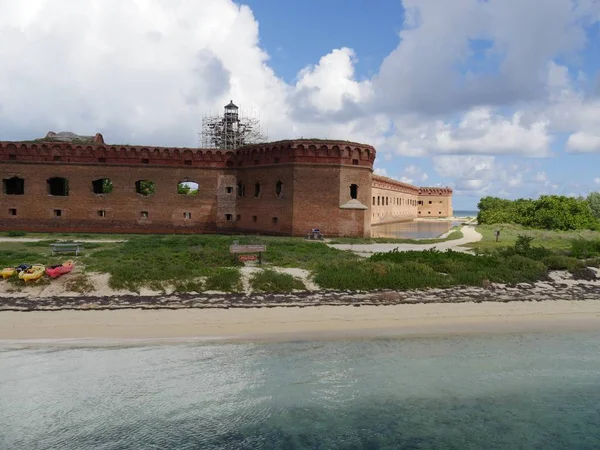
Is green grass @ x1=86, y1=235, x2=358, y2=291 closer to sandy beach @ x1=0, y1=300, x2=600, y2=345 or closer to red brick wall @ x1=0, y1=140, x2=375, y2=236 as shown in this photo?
sandy beach @ x1=0, y1=300, x2=600, y2=345

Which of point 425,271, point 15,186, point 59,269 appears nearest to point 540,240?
point 425,271

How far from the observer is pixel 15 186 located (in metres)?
28.0

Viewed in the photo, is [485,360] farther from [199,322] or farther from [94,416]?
[94,416]

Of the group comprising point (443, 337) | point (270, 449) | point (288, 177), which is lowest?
point (270, 449)

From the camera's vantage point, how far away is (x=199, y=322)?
37.2ft

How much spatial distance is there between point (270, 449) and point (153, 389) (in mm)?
2602

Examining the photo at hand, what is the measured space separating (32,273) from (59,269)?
26.9 inches

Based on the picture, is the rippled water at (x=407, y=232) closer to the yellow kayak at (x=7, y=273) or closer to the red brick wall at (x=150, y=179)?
the red brick wall at (x=150, y=179)

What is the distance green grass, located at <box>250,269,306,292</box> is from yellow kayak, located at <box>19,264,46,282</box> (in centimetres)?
592

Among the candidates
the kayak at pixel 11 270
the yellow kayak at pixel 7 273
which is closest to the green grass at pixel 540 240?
the kayak at pixel 11 270

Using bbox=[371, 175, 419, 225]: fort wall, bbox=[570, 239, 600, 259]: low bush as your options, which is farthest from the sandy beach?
bbox=[371, 175, 419, 225]: fort wall

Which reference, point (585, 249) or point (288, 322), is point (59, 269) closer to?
point (288, 322)

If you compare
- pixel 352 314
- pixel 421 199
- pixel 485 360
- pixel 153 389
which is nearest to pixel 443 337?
pixel 485 360

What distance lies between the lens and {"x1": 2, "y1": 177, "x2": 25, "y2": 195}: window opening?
27.5 meters
